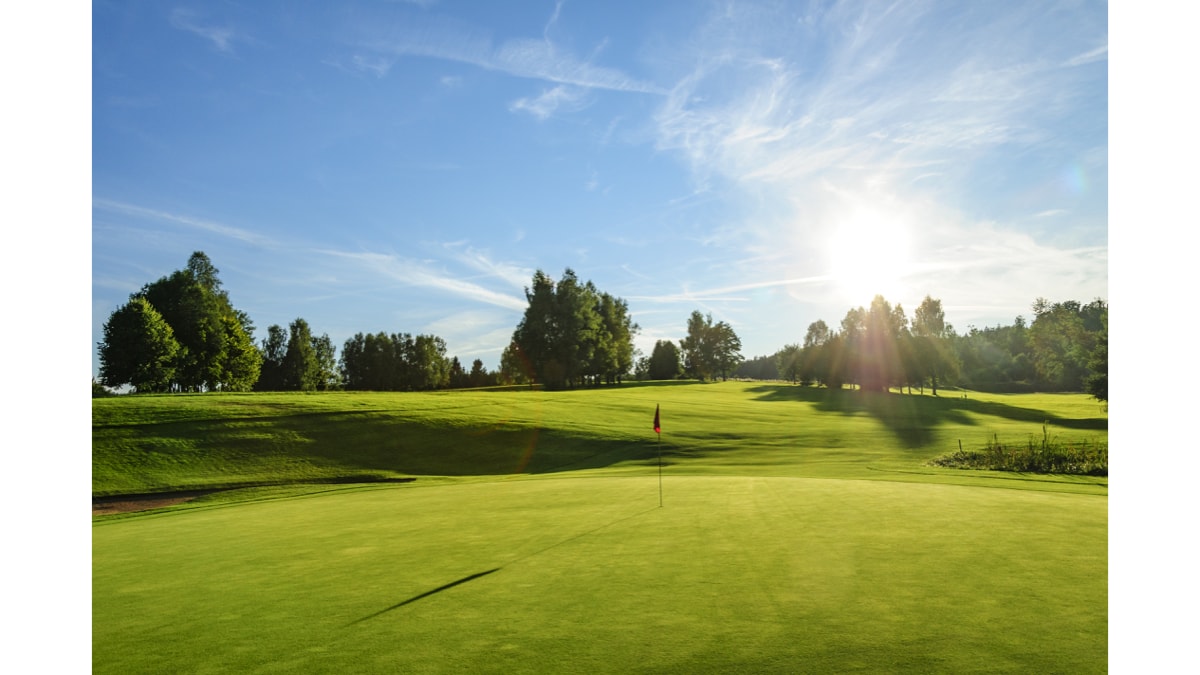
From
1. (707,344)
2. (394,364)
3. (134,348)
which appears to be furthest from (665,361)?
(134,348)

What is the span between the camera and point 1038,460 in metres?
25.3

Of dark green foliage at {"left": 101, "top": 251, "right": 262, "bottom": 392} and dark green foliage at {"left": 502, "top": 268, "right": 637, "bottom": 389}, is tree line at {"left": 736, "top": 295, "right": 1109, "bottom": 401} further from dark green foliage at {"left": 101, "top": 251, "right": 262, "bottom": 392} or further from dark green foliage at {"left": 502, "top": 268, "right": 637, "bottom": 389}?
dark green foliage at {"left": 101, "top": 251, "right": 262, "bottom": 392}

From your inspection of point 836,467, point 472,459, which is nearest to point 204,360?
point 472,459

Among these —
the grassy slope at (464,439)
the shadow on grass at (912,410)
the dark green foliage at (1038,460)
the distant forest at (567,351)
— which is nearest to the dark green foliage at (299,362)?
the distant forest at (567,351)

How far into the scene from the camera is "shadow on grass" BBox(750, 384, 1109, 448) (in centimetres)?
4700

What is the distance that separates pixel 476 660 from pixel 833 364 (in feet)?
286

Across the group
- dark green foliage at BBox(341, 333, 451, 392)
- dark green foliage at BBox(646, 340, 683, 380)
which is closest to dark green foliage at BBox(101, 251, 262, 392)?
dark green foliage at BBox(341, 333, 451, 392)

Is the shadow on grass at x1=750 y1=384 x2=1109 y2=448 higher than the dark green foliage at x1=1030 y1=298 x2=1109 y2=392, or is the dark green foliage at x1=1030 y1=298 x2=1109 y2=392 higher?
the dark green foliage at x1=1030 y1=298 x2=1109 y2=392

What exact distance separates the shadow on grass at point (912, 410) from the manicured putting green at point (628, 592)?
3103 cm

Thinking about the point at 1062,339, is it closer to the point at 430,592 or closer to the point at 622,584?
the point at 622,584

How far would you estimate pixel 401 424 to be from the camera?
3769 cm

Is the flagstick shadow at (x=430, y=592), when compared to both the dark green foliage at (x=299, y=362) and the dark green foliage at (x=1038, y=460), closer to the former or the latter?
the dark green foliage at (x=1038, y=460)

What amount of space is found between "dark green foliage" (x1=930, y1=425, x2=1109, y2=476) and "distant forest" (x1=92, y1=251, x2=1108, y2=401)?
1119 inches
